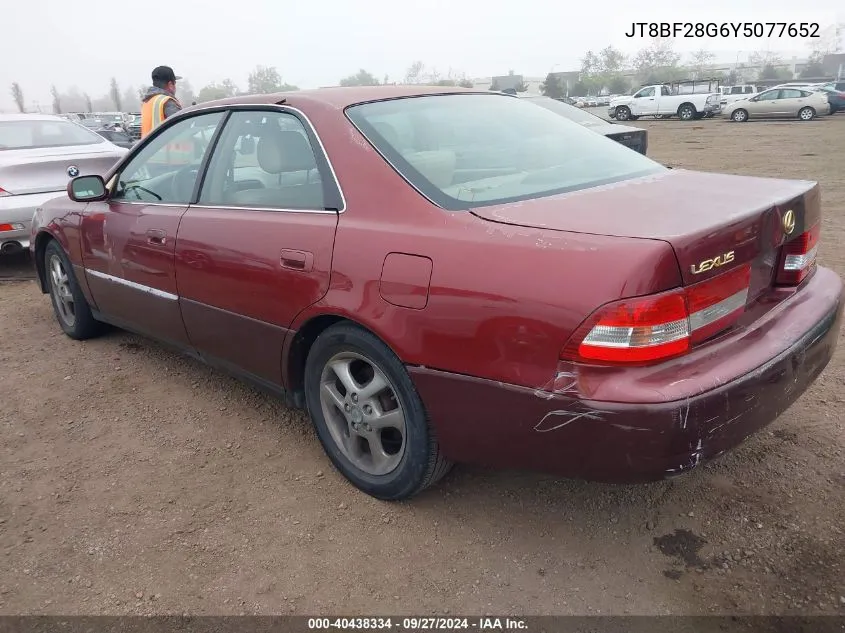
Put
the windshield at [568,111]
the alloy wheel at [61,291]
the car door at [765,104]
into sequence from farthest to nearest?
the car door at [765,104] → the windshield at [568,111] → the alloy wheel at [61,291]

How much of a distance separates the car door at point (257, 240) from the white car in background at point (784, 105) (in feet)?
90.7

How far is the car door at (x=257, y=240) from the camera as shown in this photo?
8.01 feet

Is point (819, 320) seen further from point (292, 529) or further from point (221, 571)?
point (221, 571)

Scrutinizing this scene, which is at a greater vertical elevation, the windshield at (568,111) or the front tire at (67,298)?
the windshield at (568,111)

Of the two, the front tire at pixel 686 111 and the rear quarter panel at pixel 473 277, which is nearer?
the rear quarter panel at pixel 473 277

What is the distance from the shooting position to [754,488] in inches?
97.0

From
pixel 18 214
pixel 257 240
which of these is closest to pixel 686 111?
pixel 18 214

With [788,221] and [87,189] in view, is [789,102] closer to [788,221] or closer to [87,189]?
[788,221]

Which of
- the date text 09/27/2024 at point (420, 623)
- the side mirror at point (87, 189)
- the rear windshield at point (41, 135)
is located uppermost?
the rear windshield at point (41, 135)

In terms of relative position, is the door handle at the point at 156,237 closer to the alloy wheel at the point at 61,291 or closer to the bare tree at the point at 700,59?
the alloy wheel at the point at 61,291

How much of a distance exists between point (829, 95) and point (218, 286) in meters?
31.0

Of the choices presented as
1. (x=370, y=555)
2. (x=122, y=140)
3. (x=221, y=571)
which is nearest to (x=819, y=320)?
(x=370, y=555)

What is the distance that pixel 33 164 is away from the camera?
5.90 metres

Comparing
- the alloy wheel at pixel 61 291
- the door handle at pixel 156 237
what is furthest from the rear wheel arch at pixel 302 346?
the alloy wheel at pixel 61 291
